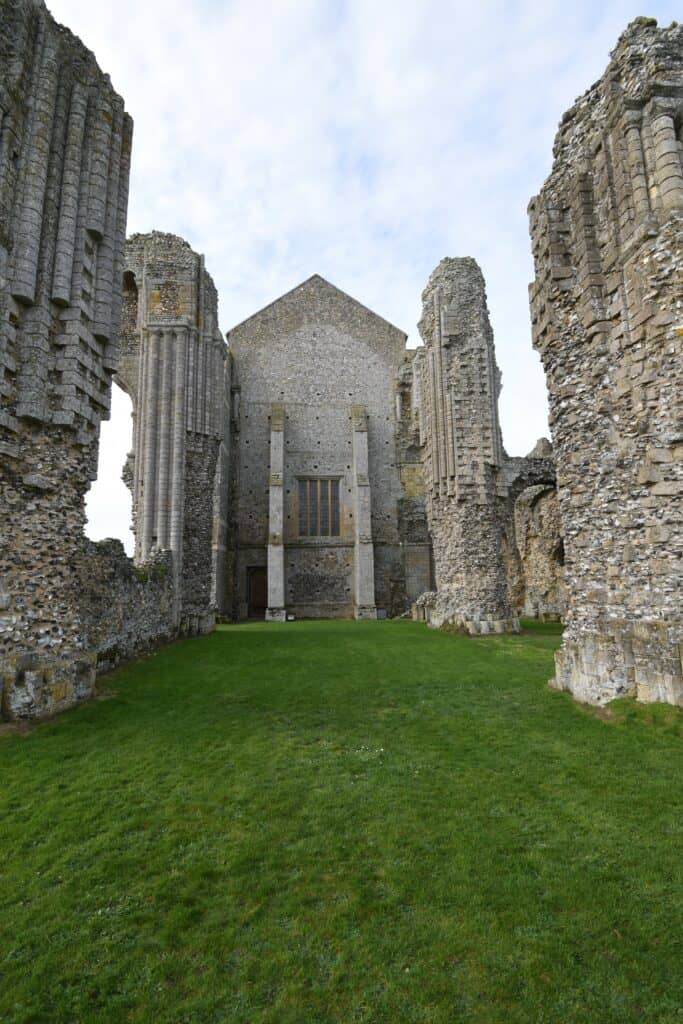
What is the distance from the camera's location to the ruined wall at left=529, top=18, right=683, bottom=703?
6.19m

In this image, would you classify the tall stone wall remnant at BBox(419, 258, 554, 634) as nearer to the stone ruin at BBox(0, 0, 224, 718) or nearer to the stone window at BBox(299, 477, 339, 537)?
the stone window at BBox(299, 477, 339, 537)

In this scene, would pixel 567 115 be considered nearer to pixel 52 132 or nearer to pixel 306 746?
pixel 52 132

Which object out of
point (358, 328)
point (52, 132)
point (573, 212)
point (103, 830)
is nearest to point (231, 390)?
point (358, 328)

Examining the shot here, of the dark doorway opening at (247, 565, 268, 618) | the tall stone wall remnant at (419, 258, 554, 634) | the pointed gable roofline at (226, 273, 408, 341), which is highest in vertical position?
the pointed gable roofline at (226, 273, 408, 341)

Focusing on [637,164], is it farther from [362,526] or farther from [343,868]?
[362,526]

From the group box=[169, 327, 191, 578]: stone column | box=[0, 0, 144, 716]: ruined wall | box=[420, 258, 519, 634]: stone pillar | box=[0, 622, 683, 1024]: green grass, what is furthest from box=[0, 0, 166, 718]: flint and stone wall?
box=[420, 258, 519, 634]: stone pillar

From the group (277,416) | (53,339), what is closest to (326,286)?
(277,416)

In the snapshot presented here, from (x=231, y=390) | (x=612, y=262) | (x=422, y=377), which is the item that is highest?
(x=231, y=390)

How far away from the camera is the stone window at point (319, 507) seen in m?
27.1

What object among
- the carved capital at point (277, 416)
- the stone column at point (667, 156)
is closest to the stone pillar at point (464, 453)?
the carved capital at point (277, 416)

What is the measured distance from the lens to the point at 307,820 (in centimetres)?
394

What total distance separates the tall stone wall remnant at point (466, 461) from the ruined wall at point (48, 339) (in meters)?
11.7

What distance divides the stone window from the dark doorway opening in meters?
2.72

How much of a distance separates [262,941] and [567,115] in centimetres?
1020
